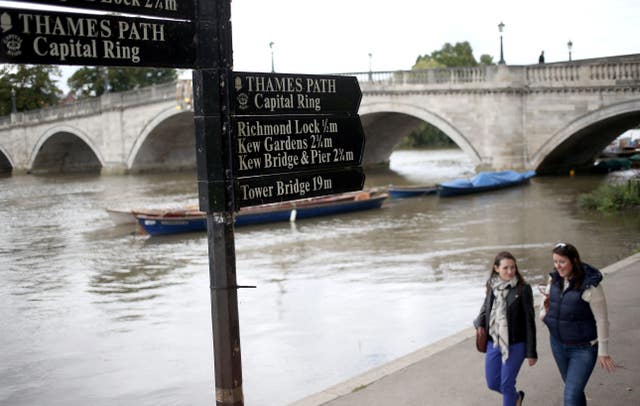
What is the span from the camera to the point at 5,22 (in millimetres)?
2879

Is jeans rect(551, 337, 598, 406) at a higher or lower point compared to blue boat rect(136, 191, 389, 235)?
higher

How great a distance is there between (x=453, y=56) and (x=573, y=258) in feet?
244

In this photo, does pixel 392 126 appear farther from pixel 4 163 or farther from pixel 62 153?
pixel 4 163

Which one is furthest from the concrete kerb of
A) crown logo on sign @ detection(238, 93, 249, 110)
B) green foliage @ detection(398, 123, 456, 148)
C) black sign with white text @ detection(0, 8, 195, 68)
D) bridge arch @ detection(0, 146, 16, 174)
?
green foliage @ detection(398, 123, 456, 148)

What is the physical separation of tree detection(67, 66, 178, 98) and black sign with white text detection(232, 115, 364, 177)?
49.0 metres

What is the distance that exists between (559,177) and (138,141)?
950 inches

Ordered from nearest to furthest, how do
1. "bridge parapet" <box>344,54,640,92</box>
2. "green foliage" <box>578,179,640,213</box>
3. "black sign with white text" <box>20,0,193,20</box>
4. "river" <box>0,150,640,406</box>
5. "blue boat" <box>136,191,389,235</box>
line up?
"black sign with white text" <box>20,0,193,20</box> < "river" <box>0,150,640,406</box> < "green foliage" <box>578,179,640,213</box> < "blue boat" <box>136,191,389,235</box> < "bridge parapet" <box>344,54,640,92</box>

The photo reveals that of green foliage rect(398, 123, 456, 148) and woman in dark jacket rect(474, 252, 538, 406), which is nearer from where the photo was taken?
woman in dark jacket rect(474, 252, 538, 406)

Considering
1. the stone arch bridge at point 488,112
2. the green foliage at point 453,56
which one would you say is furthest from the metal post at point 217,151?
the green foliage at point 453,56

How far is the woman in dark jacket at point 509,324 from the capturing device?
186 inches

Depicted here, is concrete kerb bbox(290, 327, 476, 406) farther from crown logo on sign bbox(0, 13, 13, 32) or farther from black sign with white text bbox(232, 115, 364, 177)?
crown logo on sign bbox(0, 13, 13, 32)

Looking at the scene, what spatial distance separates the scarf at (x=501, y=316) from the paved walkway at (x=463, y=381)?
583mm

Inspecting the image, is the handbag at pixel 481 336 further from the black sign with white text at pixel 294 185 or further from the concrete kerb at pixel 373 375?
the black sign with white text at pixel 294 185

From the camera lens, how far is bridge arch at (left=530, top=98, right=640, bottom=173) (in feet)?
82.9
